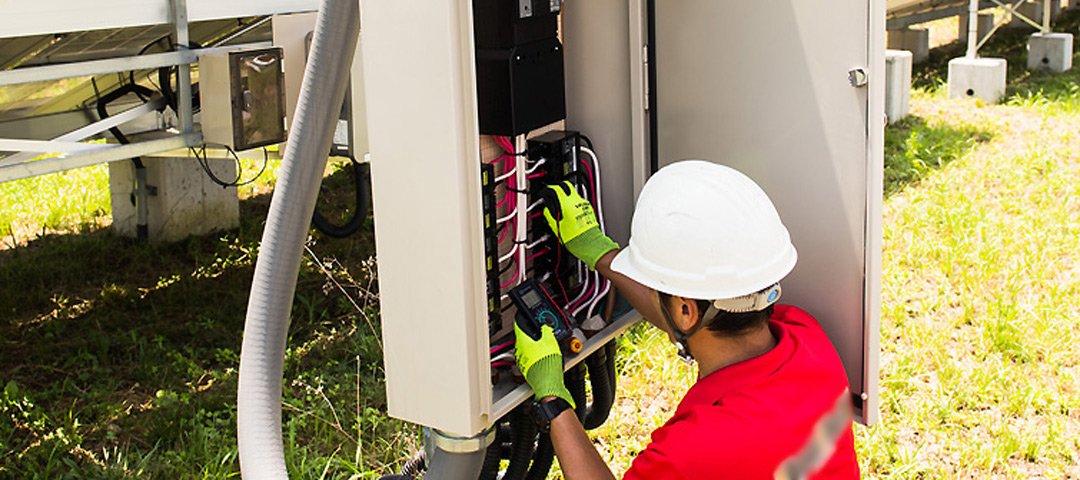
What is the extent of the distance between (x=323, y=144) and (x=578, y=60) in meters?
0.67

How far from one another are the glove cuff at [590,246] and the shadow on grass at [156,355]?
116cm

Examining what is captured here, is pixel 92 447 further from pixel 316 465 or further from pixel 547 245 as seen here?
pixel 547 245

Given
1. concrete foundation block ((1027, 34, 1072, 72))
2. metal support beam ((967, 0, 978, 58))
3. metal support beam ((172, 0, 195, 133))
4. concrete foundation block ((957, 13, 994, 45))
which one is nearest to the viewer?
metal support beam ((172, 0, 195, 133))

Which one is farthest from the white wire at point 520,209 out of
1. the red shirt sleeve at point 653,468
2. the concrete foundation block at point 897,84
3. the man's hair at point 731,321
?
the concrete foundation block at point 897,84

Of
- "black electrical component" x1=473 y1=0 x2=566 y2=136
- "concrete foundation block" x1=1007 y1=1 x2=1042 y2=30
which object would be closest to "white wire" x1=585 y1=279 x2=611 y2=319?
"black electrical component" x1=473 y1=0 x2=566 y2=136

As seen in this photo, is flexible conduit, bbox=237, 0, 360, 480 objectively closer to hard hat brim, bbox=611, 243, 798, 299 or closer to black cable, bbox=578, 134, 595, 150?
hard hat brim, bbox=611, 243, 798, 299

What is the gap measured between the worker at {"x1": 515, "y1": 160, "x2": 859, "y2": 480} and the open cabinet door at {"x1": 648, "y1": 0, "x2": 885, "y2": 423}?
22 centimetres

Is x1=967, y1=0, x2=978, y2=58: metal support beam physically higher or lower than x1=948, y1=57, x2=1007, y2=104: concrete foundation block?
higher

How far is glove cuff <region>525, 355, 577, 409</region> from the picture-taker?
1.74 meters

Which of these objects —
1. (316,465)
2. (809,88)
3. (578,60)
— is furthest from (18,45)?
(809,88)

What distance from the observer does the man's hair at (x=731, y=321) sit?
1.68 meters

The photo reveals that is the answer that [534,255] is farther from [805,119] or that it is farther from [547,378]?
[805,119]

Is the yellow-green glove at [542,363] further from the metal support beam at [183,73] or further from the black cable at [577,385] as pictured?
the metal support beam at [183,73]

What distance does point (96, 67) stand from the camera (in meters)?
2.83
